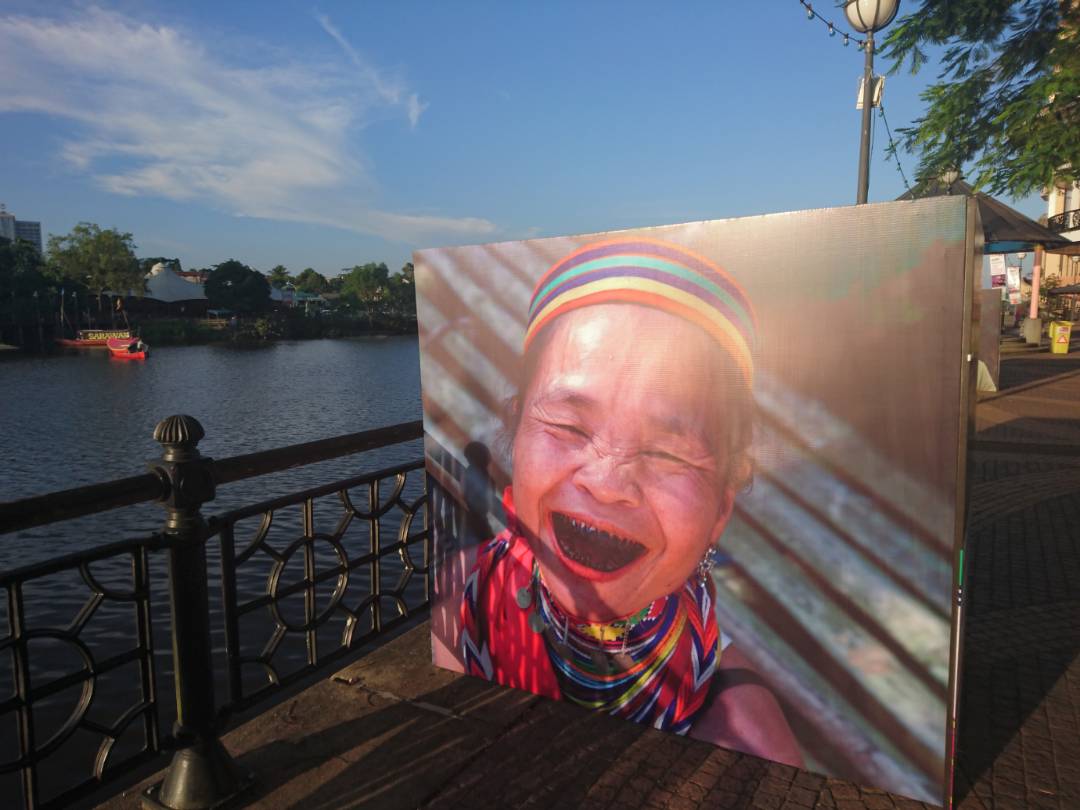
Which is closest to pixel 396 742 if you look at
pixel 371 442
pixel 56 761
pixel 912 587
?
pixel 371 442

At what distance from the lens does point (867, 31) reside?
9.77m

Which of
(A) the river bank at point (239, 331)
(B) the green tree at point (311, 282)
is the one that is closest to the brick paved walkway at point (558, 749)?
(A) the river bank at point (239, 331)

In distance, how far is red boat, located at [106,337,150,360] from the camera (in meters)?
60.1

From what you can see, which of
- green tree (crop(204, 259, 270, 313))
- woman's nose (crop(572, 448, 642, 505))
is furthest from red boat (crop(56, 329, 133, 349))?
woman's nose (crop(572, 448, 642, 505))

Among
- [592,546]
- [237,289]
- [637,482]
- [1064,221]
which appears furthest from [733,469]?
[237,289]

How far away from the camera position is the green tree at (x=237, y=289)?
320ft

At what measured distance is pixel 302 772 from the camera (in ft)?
9.30

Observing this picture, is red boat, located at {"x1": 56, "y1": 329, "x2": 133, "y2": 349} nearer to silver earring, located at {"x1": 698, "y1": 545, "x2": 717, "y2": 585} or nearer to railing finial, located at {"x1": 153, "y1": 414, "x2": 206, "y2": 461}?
railing finial, located at {"x1": 153, "y1": 414, "x2": 206, "y2": 461}

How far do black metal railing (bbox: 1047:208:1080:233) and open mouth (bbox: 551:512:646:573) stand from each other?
188ft

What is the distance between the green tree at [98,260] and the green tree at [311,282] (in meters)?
57.9

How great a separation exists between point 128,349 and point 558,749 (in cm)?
6712

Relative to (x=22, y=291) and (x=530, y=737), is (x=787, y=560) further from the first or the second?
(x=22, y=291)

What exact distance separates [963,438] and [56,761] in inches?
249

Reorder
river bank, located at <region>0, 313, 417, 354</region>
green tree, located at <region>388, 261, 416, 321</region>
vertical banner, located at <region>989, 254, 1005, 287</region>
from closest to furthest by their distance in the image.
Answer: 1. vertical banner, located at <region>989, 254, 1005, 287</region>
2. river bank, located at <region>0, 313, 417, 354</region>
3. green tree, located at <region>388, 261, 416, 321</region>
